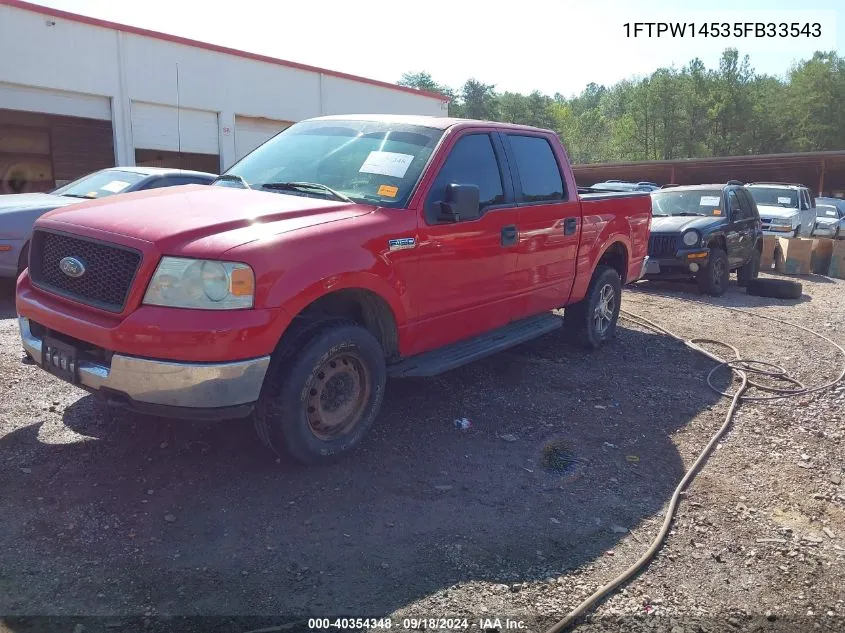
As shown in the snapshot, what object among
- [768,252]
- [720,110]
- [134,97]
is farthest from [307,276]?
[720,110]

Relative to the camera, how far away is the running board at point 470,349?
4.39 meters

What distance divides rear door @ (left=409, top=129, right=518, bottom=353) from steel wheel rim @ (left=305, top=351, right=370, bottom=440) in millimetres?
549

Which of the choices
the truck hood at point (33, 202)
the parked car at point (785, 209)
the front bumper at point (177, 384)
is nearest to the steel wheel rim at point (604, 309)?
the front bumper at point (177, 384)

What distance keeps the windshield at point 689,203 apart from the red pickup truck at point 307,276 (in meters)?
6.98

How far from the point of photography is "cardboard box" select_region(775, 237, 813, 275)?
1370 cm

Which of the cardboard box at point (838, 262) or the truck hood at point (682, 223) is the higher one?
the truck hood at point (682, 223)

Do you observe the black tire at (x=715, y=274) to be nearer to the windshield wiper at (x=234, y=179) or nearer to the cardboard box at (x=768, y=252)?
the cardboard box at (x=768, y=252)

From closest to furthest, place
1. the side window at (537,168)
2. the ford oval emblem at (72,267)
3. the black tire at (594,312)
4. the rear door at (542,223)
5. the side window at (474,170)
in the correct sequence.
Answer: the ford oval emblem at (72,267) → the side window at (474,170) → the rear door at (542,223) → the side window at (537,168) → the black tire at (594,312)

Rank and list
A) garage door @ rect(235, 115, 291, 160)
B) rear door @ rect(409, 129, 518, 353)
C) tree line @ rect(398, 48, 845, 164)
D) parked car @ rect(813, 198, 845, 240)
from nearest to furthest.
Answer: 1. rear door @ rect(409, 129, 518, 353)
2. garage door @ rect(235, 115, 291, 160)
3. parked car @ rect(813, 198, 845, 240)
4. tree line @ rect(398, 48, 845, 164)

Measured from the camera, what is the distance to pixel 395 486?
12.6 ft

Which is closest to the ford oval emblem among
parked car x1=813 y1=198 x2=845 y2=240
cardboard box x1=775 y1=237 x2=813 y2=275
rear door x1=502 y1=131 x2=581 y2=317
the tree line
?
rear door x1=502 y1=131 x2=581 y2=317

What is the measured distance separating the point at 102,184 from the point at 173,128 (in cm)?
993

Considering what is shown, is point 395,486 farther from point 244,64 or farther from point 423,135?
point 244,64

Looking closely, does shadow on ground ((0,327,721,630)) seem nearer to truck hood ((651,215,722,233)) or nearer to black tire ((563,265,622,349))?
black tire ((563,265,622,349))
